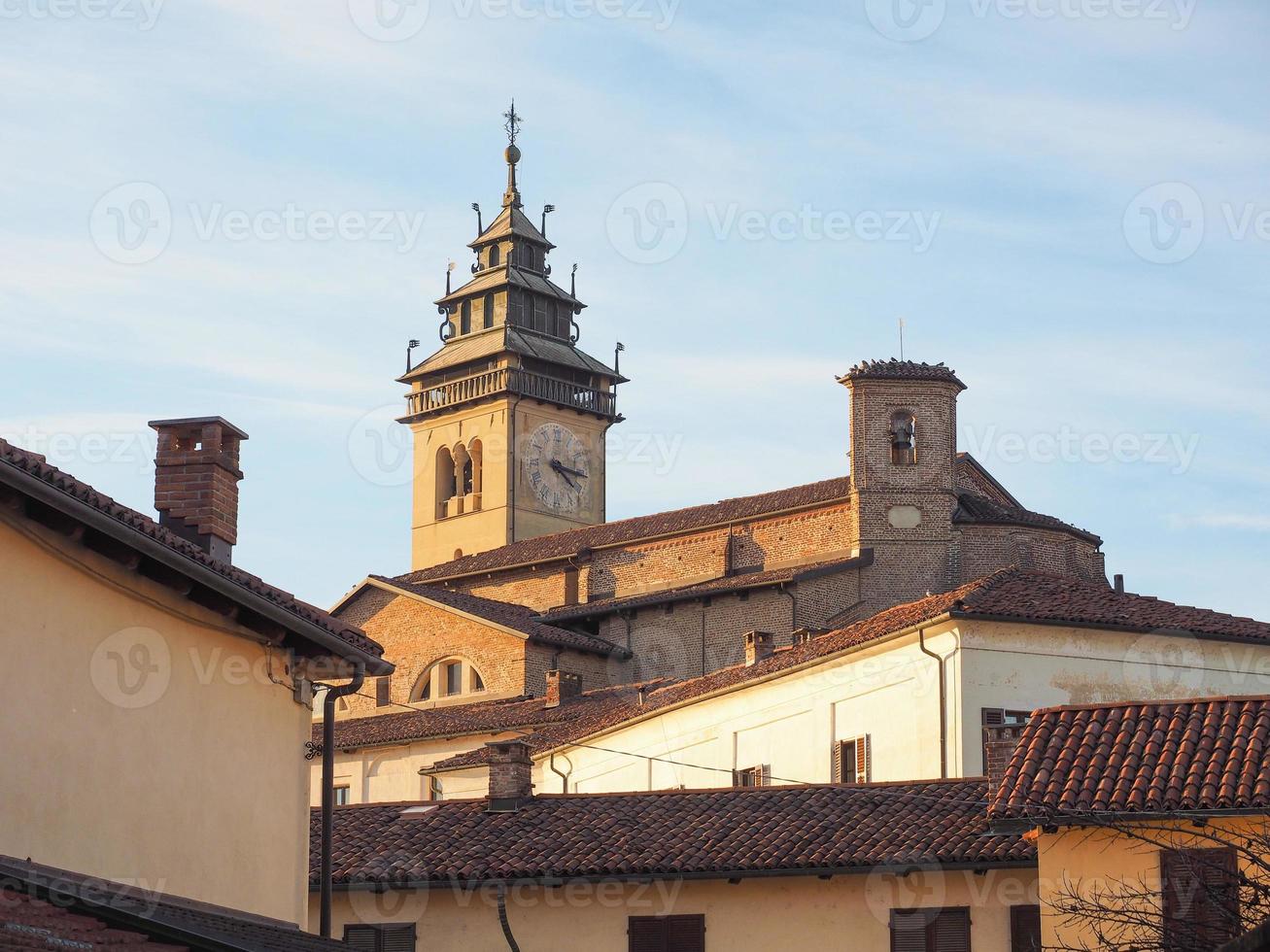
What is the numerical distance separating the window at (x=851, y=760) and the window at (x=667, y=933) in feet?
29.2

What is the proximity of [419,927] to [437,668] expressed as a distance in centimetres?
2755

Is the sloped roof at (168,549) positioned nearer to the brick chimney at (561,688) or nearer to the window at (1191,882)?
the window at (1191,882)

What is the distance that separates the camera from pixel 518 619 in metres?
50.7

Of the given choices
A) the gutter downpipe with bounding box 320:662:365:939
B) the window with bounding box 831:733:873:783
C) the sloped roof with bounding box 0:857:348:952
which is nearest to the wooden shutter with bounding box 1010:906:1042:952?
the gutter downpipe with bounding box 320:662:365:939

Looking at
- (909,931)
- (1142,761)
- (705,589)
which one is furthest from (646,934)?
(705,589)

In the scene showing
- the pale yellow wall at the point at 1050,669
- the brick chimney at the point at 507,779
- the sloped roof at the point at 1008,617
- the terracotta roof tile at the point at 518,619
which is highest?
the terracotta roof tile at the point at 518,619

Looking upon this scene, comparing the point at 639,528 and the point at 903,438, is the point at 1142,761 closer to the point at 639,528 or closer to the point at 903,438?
the point at 903,438

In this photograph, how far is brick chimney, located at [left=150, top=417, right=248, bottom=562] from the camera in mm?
19062

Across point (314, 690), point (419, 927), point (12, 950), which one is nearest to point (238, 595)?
point (314, 690)

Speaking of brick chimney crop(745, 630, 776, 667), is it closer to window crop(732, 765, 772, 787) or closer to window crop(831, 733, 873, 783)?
window crop(732, 765, 772, 787)

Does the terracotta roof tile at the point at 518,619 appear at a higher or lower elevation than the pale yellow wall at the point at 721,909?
higher

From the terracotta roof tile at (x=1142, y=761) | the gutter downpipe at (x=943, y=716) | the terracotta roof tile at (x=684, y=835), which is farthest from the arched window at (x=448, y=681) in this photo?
the terracotta roof tile at (x=1142, y=761)

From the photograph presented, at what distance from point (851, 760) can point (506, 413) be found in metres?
42.0

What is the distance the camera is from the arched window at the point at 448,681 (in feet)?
164
